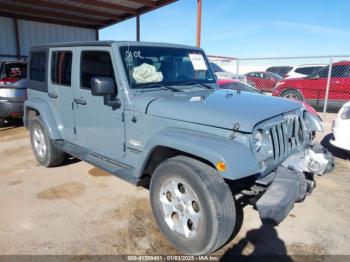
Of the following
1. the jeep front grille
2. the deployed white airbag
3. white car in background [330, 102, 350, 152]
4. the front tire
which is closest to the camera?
→ the front tire

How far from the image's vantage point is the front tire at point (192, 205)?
2377mm

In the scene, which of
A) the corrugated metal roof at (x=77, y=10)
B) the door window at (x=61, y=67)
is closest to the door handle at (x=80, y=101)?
the door window at (x=61, y=67)

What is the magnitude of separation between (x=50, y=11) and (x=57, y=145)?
11.0 metres

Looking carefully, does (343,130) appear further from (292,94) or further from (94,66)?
(292,94)

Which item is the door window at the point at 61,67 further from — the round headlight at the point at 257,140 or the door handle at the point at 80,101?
the round headlight at the point at 257,140

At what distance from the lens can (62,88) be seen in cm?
420

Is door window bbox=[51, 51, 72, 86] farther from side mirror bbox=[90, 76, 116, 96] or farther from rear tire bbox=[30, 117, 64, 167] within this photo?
side mirror bbox=[90, 76, 116, 96]

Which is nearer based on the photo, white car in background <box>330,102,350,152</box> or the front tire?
the front tire

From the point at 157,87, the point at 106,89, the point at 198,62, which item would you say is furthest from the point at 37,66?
the point at 198,62

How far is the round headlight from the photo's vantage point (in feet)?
8.16

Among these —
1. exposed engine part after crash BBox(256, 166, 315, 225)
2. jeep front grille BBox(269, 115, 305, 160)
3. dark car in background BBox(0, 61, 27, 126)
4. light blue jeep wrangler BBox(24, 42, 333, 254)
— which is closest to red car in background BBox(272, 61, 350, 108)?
light blue jeep wrangler BBox(24, 42, 333, 254)

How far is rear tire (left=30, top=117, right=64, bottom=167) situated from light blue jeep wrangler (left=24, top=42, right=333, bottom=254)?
0.27m

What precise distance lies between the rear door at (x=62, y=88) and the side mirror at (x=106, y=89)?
0.95m

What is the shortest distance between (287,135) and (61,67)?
10.6ft
